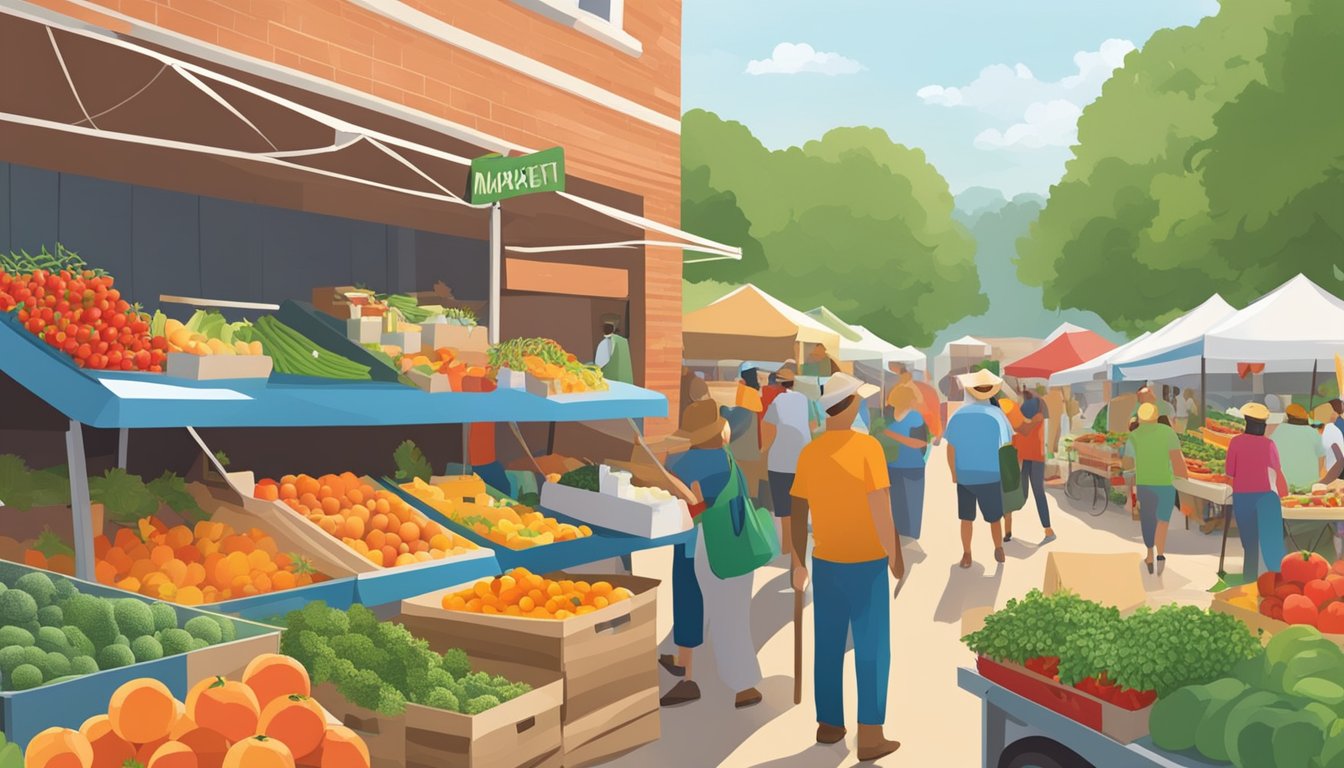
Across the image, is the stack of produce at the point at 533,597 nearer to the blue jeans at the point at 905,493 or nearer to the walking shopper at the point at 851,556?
the walking shopper at the point at 851,556

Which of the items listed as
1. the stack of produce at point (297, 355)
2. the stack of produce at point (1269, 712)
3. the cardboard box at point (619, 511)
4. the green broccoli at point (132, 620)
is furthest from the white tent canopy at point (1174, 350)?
the green broccoli at point (132, 620)

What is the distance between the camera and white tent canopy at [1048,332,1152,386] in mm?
18438

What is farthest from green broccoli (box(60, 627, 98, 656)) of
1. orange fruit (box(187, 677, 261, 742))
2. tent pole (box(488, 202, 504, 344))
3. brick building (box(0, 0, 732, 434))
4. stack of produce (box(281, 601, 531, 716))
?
tent pole (box(488, 202, 504, 344))

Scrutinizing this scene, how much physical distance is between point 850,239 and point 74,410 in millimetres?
44222

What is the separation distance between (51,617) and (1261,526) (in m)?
8.76

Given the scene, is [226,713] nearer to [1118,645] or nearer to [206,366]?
[206,366]

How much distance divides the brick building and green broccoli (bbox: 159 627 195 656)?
3.24 meters

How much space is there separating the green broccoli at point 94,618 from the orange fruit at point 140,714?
0.74m

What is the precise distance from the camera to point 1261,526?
28.7ft

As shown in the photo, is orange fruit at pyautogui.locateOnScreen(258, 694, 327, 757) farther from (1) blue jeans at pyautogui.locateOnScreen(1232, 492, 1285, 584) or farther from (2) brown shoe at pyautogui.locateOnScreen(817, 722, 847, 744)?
(1) blue jeans at pyautogui.locateOnScreen(1232, 492, 1285, 584)

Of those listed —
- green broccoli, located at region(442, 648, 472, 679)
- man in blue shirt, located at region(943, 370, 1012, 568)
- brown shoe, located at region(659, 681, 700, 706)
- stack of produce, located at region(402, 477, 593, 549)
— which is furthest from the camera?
man in blue shirt, located at region(943, 370, 1012, 568)

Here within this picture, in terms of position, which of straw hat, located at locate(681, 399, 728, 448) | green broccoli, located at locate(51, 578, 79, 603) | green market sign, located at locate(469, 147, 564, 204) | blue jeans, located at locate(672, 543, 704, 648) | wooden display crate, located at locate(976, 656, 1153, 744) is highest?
green market sign, located at locate(469, 147, 564, 204)

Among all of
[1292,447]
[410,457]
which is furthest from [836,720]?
[1292,447]

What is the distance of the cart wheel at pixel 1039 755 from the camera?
401 cm
